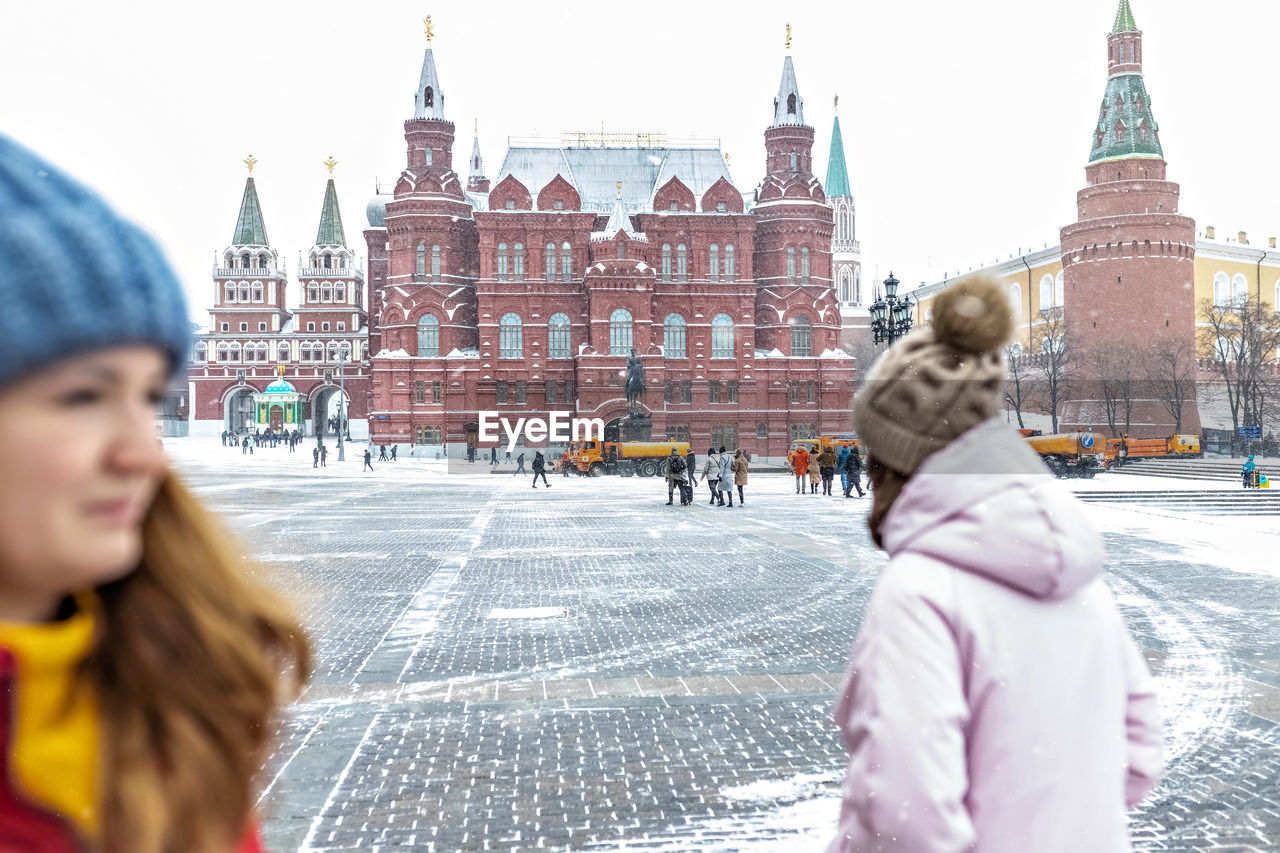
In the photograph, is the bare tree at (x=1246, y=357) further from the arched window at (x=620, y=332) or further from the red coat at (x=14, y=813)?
the red coat at (x=14, y=813)

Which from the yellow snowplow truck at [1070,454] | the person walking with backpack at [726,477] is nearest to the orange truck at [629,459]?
the yellow snowplow truck at [1070,454]

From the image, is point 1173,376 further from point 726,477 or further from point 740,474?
point 726,477

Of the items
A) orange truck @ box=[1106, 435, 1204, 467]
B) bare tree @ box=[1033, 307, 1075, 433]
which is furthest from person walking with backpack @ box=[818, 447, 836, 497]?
bare tree @ box=[1033, 307, 1075, 433]

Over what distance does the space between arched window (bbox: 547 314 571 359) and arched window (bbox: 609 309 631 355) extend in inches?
141

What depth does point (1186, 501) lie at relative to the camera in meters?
25.7

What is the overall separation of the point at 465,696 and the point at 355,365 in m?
79.9

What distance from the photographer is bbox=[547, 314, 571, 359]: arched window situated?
60438mm

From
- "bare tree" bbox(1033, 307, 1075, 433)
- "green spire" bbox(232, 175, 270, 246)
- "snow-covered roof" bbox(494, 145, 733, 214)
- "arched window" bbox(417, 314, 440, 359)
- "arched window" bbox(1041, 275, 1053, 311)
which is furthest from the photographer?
"green spire" bbox(232, 175, 270, 246)

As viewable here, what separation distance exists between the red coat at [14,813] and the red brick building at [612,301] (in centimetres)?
5640

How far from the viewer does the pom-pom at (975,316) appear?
→ 198 cm

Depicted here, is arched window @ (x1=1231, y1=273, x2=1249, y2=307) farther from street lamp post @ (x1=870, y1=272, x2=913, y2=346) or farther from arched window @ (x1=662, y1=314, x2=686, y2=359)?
street lamp post @ (x1=870, y1=272, x2=913, y2=346)

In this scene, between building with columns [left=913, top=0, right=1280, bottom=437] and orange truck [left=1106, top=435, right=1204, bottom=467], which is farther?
building with columns [left=913, top=0, right=1280, bottom=437]

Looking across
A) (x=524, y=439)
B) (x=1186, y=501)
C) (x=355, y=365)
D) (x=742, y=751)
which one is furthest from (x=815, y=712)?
(x=355, y=365)

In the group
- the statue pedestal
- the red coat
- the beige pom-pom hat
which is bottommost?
the statue pedestal
